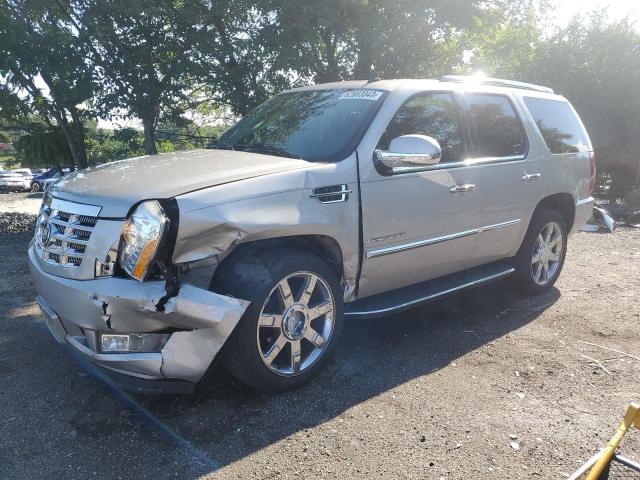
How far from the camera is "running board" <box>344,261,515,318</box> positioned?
3408mm

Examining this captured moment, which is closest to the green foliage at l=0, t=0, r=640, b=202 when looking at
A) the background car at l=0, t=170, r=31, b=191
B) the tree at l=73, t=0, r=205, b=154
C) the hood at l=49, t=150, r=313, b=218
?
the tree at l=73, t=0, r=205, b=154

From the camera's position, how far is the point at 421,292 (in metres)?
3.80

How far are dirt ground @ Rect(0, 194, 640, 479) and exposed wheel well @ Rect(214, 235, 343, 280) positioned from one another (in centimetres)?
76

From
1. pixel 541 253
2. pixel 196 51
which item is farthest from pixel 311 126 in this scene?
pixel 196 51

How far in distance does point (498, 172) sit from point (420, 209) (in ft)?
3.45

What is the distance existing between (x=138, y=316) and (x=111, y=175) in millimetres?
1022

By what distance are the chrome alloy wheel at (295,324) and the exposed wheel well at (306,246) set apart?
0.20 meters

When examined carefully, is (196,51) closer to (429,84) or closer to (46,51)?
(46,51)

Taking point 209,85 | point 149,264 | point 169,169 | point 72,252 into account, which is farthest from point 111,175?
point 209,85

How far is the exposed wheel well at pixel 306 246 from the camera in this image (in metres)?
2.92

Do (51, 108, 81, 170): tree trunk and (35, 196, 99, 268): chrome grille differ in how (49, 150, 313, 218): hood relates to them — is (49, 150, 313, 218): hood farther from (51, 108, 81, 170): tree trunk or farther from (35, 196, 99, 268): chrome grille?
(51, 108, 81, 170): tree trunk

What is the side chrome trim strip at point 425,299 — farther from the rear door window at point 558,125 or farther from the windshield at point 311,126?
the rear door window at point 558,125

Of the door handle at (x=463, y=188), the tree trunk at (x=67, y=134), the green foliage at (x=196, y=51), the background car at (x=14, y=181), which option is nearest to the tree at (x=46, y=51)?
the green foliage at (x=196, y=51)

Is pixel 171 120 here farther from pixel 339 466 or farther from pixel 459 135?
pixel 339 466
